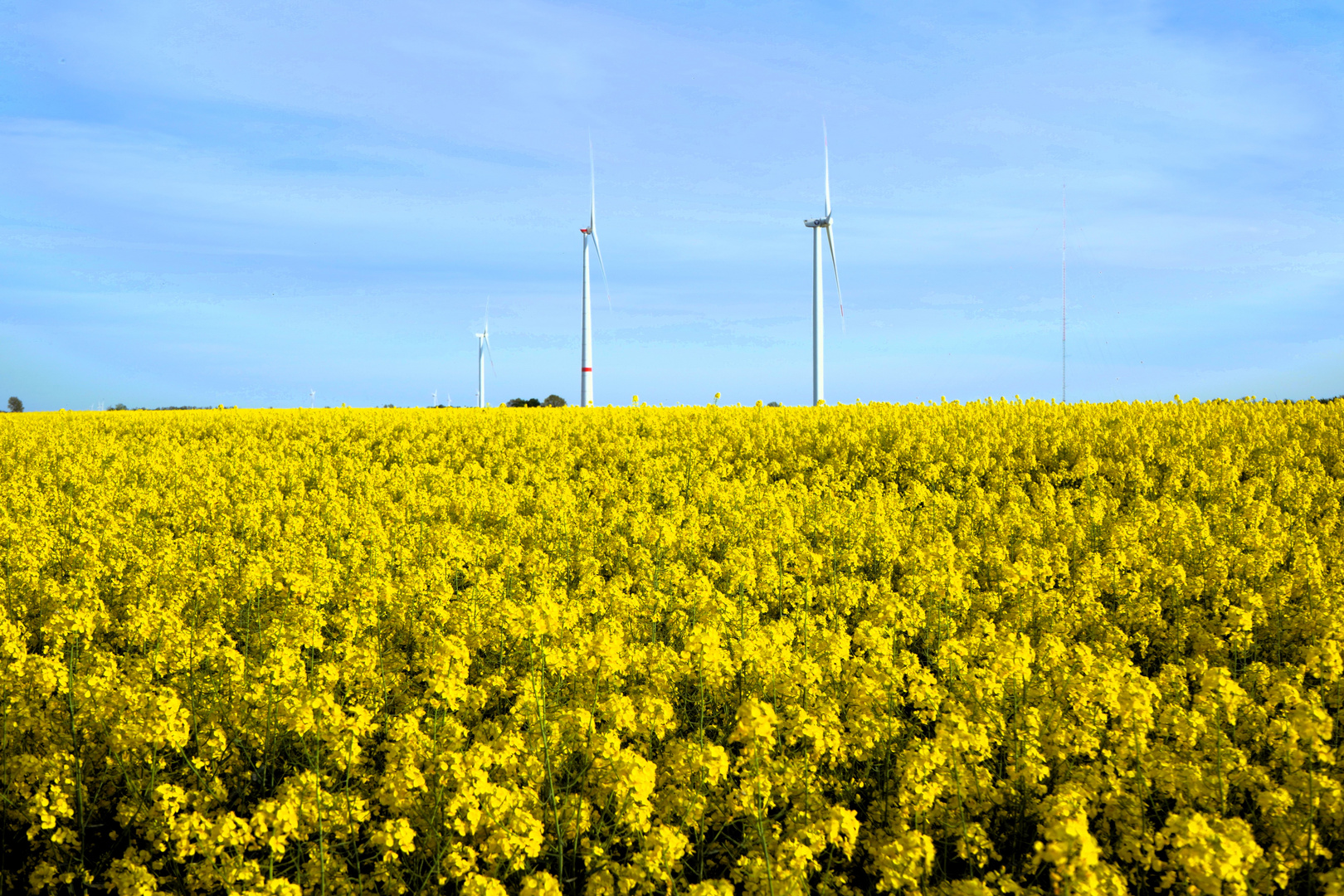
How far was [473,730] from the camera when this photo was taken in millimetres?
5938

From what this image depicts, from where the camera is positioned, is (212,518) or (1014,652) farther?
(212,518)

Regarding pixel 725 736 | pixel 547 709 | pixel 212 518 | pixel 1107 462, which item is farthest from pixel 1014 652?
pixel 1107 462

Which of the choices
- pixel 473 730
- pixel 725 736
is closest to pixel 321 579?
pixel 473 730

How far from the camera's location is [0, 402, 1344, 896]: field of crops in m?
4.62

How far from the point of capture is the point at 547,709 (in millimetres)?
6000

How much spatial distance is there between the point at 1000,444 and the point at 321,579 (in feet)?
46.9

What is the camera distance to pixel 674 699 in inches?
257

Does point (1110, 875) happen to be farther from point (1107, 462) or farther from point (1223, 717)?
point (1107, 462)

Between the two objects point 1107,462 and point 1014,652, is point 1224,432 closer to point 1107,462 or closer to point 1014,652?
point 1107,462

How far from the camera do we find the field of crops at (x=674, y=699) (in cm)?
462

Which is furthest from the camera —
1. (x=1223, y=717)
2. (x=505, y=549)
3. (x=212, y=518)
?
(x=212, y=518)

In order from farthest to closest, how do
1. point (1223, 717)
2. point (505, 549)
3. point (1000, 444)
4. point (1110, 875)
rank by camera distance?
point (1000, 444), point (505, 549), point (1223, 717), point (1110, 875)

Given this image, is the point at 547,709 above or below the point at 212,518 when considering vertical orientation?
below

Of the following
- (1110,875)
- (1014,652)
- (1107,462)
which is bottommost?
(1110,875)
